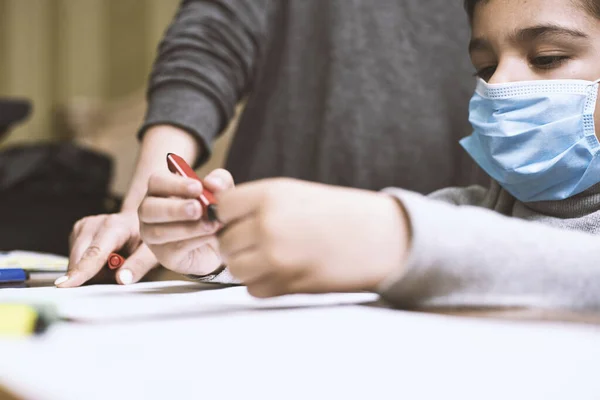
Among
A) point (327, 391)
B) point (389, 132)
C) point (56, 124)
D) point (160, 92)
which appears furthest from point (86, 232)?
point (56, 124)

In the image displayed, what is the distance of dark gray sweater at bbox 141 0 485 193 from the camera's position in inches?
43.1

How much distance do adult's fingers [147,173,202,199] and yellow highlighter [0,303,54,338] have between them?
15 centimetres

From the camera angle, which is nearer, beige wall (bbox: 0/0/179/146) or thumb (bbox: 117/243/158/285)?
thumb (bbox: 117/243/158/285)

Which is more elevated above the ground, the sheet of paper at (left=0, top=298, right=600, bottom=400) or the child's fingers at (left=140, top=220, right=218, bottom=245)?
the child's fingers at (left=140, top=220, right=218, bottom=245)

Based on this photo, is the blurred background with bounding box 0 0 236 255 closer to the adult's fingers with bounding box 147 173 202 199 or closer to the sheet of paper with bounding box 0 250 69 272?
the sheet of paper with bounding box 0 250 69 272

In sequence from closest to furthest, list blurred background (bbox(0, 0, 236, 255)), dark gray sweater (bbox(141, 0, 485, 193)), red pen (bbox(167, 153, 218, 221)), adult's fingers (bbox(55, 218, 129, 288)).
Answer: red pen (bbox(167, 153, 218, 221))
adult's fingers (bbox(55, 218, 129, 288))
dark gray sweater (bbox(141, 0, 485, 193))
blurred background (bbox(0, 0, 236, 255))

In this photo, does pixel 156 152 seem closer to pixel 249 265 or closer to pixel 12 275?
pixel 12 275

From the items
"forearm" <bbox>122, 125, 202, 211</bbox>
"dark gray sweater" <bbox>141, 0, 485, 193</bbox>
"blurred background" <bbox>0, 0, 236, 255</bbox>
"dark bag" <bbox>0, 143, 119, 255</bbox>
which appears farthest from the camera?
"blurred background" <bbox>0, 0, 236, 255</bbox>

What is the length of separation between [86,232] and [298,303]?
0.45 metres

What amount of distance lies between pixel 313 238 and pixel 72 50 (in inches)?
100

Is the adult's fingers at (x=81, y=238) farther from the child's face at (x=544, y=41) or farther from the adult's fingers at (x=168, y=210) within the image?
the child's face at (x=544, y=41)

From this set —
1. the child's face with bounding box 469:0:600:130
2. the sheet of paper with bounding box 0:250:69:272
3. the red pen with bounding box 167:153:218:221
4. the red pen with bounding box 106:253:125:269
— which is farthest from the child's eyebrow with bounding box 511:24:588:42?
the sheet of paper with bounding box 0:250:69:272

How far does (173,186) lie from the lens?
51cm

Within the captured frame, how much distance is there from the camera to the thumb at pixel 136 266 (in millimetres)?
711
